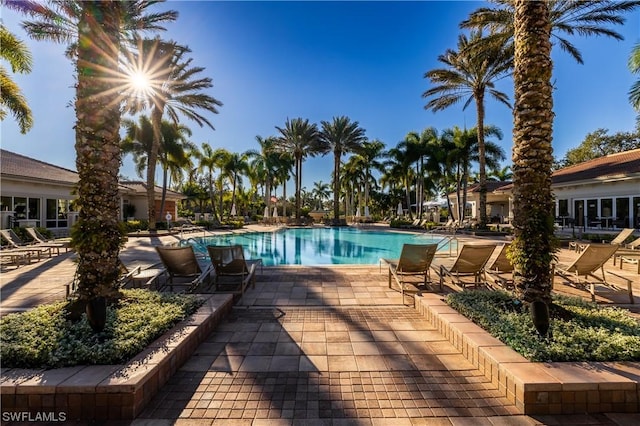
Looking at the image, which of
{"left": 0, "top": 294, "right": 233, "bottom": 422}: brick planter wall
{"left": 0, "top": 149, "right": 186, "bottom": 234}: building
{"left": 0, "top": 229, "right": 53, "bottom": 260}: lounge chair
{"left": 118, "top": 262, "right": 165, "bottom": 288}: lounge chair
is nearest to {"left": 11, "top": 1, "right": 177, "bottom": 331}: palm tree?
{"left": 0, "top": 294, "right": 233, "bottom": 422}: brick planter wall

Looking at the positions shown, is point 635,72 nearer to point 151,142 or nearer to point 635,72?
point 635,72

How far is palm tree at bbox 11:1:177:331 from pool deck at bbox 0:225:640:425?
60.1 inches

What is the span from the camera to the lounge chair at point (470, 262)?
6.01 meters

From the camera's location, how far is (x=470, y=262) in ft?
20.2

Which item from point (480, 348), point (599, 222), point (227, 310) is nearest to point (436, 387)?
point (480, 348)

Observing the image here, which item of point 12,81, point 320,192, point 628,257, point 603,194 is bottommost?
point 628,257

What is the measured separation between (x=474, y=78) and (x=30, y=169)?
28467 mm

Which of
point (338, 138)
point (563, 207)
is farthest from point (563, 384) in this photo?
point (338, 138)

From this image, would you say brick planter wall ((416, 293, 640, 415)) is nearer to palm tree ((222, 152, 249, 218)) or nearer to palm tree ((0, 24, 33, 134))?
palm tree ((0, 24, 33, 134))

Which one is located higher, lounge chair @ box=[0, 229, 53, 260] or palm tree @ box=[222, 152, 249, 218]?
palm tree @ box=[222, 152, 249, 218]

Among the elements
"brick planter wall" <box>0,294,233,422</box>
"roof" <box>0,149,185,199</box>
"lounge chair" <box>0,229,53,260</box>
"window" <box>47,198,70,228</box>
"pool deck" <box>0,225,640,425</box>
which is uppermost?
"roof" <box>0,149,185,199</box>

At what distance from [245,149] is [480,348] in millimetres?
38365

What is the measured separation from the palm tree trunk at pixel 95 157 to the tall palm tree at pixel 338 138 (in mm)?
27786

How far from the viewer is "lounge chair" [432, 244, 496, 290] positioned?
6008 mm
